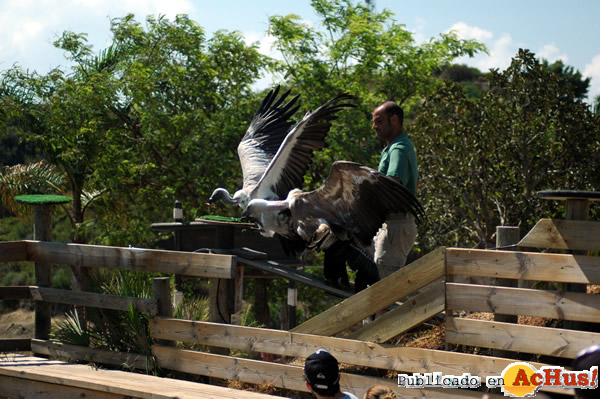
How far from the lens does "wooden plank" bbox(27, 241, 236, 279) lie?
5.72m

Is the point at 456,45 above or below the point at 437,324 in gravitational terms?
above

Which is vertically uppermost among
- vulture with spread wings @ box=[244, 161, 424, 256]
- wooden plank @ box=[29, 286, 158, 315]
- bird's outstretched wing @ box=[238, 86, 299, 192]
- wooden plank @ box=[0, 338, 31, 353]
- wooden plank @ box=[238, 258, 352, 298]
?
bird's outstretched wing @ box=[238, 86, 299, 192]

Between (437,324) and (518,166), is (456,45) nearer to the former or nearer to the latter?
(518,166)

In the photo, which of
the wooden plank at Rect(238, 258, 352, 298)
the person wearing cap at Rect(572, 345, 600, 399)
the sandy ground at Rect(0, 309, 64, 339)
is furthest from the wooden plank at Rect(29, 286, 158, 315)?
the sandy ground at Rect(0, 309, 64, 339)

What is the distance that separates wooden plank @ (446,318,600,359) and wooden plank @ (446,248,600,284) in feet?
1.11

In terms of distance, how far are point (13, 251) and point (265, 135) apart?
3.32m

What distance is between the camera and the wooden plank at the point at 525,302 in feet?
14.3

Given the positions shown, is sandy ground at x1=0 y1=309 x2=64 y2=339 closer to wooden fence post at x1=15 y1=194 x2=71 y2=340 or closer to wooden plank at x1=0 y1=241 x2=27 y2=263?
wooden fence post at x1=15 y1=194 x2=71 y2=340

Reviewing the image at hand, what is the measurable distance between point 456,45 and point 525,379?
11.7 meters

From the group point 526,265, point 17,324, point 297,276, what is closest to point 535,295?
point 526,265

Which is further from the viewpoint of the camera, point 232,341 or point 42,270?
point 42,270

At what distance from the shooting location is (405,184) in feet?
19.0

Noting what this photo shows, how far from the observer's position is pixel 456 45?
14.9 m

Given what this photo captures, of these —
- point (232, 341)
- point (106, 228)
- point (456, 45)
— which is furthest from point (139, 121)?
point (232, 341)
